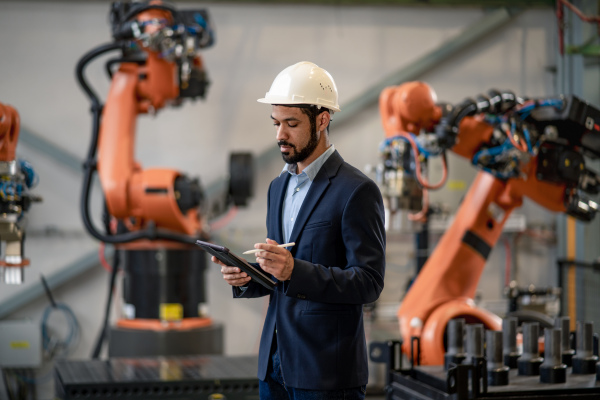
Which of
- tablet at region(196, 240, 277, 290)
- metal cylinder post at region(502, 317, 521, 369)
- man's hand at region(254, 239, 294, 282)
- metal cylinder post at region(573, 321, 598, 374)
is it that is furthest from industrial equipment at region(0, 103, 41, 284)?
metal cylinder post at region(573, 321, 598, 374)

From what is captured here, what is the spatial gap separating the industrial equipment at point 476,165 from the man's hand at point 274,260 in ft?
6.22

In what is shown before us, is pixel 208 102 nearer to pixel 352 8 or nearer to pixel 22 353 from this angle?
pixel 352 8

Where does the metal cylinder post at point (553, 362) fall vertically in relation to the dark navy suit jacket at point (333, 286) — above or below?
below

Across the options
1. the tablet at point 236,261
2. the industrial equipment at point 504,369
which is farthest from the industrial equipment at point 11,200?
the industrial equipment at point 504,369

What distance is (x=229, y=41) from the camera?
6758mm

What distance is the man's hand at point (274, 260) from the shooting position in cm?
210

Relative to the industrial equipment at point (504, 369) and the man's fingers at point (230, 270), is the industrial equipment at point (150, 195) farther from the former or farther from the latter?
the man's fingers at point (230, 270)

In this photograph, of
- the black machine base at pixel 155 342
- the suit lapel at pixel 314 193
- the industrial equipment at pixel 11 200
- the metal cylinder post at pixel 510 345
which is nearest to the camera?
the suit lapel at pixel 314 193

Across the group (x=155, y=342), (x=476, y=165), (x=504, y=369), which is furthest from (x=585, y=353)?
(x=155, y=342)

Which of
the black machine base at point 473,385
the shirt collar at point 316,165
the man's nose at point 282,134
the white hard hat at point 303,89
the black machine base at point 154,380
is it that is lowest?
the black machine base at point 154,380

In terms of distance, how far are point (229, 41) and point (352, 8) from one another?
111cm

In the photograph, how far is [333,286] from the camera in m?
2.20

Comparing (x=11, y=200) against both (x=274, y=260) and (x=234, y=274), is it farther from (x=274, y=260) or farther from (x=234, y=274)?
(x=274, y=260)

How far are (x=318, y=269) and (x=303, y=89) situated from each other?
0.54 m
